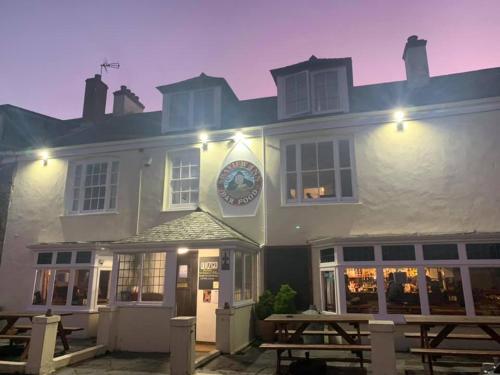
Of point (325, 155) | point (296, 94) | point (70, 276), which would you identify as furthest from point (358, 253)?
point (70, 276)

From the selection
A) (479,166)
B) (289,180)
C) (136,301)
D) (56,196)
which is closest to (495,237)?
(479,166)

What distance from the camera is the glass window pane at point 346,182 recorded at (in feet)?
38.5

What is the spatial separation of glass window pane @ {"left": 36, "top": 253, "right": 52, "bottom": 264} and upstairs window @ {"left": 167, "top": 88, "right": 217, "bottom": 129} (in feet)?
21.0

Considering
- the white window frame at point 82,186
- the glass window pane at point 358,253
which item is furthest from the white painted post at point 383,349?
the white window frame at point 82,186

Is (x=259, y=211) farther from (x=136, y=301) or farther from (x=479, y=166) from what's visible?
(x=479, y=166)

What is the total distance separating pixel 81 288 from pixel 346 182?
958 centimetres

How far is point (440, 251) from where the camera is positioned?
9.84 meters

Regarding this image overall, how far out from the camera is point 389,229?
432 inches

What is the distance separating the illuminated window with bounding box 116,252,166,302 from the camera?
10516 mm

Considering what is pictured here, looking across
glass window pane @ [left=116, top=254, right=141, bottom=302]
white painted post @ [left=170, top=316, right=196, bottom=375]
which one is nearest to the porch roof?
glass window pane @ [left=116, top=254, right=141, bottom=302]

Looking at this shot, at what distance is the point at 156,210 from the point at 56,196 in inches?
175

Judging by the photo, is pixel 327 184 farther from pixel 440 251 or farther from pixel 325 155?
pixel 440 251

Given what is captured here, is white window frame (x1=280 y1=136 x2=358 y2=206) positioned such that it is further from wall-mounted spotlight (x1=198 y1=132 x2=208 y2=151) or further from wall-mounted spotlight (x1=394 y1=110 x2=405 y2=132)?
wall-mounted spotlight (x1=198 y1=132 x2=208 y2=151)

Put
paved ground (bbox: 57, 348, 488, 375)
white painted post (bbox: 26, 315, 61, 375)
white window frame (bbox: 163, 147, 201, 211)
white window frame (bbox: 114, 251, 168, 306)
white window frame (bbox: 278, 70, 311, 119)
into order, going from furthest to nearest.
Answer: white window frame (bbox: 163, 147, 201, 211) < white window frame (bbox: 278, 70, 311, 119) < white window frame (bbox: 114, 251, 168, 306) < white painted post (bbox: 26, 315, 61, 375) < paved ground (bbox: 57, 348, 488, 375)
